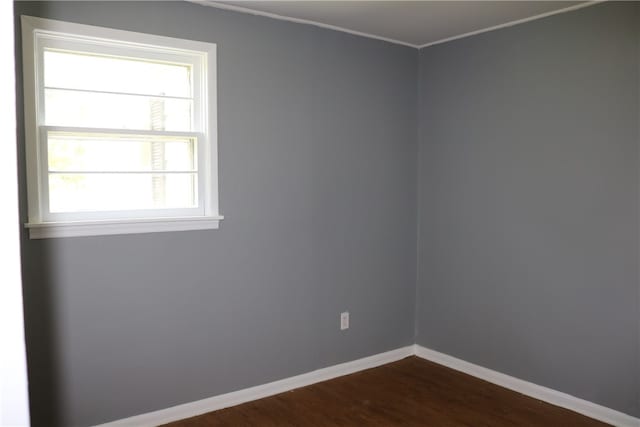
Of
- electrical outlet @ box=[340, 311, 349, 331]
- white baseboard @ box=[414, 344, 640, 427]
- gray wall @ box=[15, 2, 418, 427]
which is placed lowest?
white baseboard @ box=[414, 344, 640, 427]

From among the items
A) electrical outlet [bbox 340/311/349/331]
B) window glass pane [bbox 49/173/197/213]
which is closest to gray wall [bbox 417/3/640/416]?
electrical outlet [bbox 340/311/349/331]

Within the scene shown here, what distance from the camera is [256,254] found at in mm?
3326

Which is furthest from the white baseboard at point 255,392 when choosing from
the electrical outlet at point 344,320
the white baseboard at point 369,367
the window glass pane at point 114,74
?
the window glass pane at point 114,74

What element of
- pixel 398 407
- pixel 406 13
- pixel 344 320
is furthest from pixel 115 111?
pixel 398 407

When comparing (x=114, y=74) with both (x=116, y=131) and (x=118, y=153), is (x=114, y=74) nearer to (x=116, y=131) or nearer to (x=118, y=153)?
(x=116, y=131)

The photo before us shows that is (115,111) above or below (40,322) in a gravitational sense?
above

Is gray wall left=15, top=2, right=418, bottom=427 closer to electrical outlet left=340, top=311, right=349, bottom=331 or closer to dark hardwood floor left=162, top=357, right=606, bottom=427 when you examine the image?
electrical outlet left=340, top=311, right=349, bottom=331

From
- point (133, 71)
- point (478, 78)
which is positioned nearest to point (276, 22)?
point (133, 71)

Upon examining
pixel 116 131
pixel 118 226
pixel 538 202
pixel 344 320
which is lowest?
pixel 344 320

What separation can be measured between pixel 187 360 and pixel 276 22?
2025 millimetres

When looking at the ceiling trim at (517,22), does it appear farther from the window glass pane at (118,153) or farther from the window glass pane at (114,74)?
the window glass pane at (118,153)

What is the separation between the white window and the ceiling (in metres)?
0.47

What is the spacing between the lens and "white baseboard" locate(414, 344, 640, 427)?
3018 mm

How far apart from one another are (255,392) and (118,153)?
1.61m
